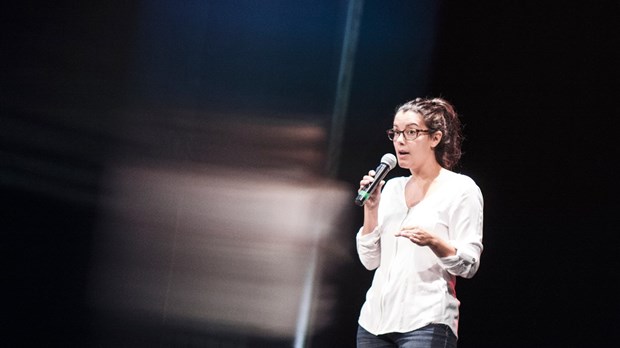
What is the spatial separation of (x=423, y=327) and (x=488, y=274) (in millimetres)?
1835

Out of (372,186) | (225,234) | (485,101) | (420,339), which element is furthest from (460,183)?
(485,101)

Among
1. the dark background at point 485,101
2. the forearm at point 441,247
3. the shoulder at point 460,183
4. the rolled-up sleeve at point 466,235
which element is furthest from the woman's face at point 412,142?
the dark background at point 485,101

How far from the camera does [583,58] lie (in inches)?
148

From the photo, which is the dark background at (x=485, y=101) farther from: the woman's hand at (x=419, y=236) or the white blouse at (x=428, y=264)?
the woman's hand at (x=419, y=236)

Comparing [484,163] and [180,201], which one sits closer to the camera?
[180,201]

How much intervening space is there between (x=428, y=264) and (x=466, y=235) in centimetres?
14

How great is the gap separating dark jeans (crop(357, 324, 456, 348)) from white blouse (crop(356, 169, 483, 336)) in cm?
2

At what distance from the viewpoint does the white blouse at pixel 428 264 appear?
2.16 metres

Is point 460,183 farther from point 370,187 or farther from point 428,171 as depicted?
point 370,187

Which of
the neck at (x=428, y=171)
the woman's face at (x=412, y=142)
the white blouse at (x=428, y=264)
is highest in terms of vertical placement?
the woman's face at (x=412, y=142)

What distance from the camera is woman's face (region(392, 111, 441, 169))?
2.37 meters

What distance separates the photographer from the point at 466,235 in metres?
2.21

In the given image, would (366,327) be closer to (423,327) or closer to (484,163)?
(423,327)

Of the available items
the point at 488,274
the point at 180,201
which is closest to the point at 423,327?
the point at 180,201
